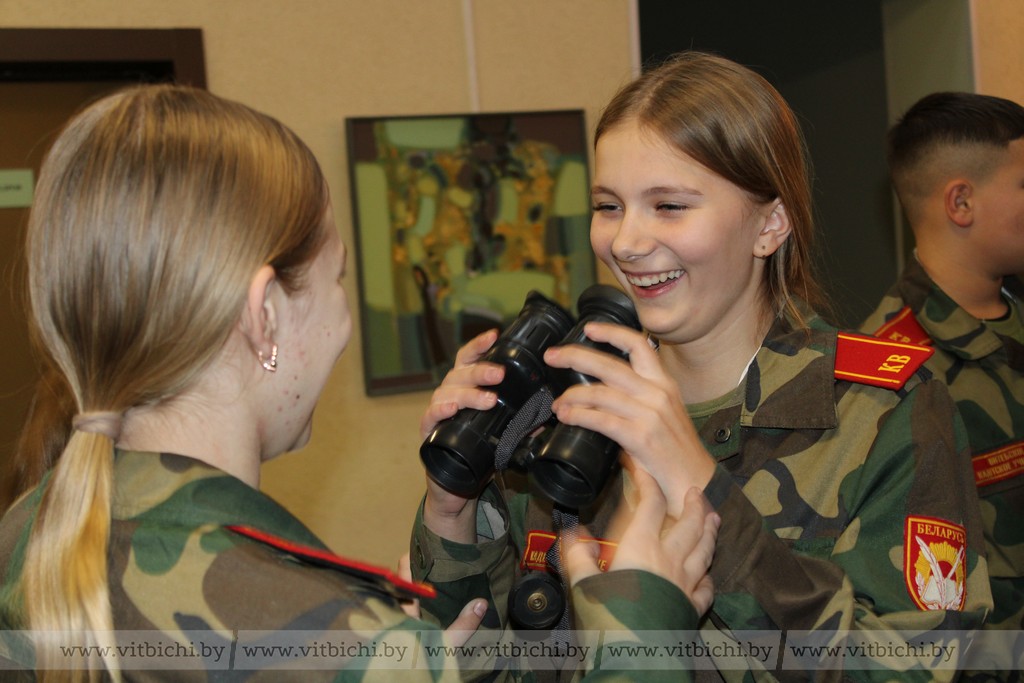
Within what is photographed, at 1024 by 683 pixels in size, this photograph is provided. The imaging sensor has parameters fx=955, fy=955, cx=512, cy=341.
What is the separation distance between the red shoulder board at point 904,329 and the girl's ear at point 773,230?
936 millimetres

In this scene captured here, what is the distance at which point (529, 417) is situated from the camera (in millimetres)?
1194

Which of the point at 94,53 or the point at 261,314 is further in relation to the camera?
the point at 94,53

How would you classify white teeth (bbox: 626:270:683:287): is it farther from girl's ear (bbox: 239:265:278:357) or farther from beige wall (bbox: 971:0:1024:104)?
beige wall (bbox: 971:0:1024:104)

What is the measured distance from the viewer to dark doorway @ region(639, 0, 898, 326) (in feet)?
11.9

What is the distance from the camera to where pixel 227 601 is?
78 centimetres

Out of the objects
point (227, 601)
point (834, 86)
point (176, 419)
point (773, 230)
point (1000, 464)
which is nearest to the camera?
point (227, 601)

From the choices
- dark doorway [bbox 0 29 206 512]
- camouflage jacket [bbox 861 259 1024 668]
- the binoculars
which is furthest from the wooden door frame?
camouflage jacket [bbox 861 259 1024 668]

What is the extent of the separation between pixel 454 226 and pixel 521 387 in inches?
69.3

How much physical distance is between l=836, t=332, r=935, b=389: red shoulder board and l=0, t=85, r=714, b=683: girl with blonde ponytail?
1.54ft

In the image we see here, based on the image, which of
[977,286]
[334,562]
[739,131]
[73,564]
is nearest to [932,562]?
[739,131]

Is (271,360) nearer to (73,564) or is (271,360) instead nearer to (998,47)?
(73,564)

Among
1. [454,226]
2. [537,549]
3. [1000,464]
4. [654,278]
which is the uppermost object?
[454,226]

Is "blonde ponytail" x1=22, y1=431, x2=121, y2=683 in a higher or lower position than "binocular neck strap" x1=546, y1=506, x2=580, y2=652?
higher

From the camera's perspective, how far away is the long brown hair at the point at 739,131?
126 centimetres
